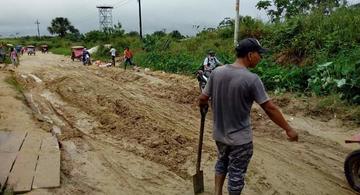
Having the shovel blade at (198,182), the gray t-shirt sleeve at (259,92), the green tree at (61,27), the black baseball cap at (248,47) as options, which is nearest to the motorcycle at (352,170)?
the shovel blade at (198,182)

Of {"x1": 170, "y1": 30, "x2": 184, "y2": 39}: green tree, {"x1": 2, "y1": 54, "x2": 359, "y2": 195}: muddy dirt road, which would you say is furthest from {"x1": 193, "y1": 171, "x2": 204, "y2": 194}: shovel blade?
{"x1": 170, "y1": 30, "x2": 184, "y2": 39}: green tree

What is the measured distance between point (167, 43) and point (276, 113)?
28033 millimetres

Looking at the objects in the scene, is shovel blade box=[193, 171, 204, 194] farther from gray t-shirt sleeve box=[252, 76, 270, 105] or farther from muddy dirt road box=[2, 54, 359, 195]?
gray t-shirt sleeve box=[252, 76, 270, 105]

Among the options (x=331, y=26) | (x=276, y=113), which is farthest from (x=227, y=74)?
(x=331, y=26)

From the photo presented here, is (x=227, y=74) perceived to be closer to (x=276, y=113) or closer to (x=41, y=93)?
(x=276, y=113)

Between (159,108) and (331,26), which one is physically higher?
(331,26)

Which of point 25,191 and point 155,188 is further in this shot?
point 155,188

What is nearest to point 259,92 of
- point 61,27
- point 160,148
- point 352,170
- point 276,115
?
point 276,115

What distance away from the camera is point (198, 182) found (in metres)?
5.87

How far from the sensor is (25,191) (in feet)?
18.6

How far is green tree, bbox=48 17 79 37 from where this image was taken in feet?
299

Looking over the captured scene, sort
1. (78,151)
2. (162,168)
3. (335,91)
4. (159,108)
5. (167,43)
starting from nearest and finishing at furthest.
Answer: (162,168) < (78,151) < (335,91) < (159,108) < (167,43)

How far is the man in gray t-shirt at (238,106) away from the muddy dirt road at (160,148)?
1453 millimetres

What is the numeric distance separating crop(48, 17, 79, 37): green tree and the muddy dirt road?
8083cm
